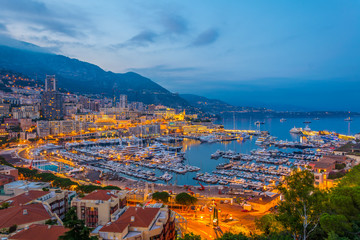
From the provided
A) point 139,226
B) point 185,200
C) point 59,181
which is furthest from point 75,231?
point 59,181

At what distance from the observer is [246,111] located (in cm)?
14238

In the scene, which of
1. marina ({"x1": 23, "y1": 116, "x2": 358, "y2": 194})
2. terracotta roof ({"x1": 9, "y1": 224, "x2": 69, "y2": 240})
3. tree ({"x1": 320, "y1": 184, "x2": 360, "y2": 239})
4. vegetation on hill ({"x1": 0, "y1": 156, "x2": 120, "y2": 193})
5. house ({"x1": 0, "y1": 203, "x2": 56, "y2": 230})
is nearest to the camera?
tree ({"x1": 320, "y1": 184, "x2": 360, "y2": 239})

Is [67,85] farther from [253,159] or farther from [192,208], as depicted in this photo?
[192,208]

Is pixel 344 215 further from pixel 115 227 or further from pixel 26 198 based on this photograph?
pixel 26 198

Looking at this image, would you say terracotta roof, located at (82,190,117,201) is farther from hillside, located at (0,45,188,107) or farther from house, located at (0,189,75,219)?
hillside, located at (0,45,188,107)

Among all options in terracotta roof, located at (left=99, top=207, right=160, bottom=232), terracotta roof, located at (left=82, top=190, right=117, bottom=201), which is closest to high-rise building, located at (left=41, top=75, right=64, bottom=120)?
terracotta roof, located at (left=82, top=190, right=117, bottom=201)

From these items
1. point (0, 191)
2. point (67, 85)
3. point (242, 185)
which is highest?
point (67, 85)

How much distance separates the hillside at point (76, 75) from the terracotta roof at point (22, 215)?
Answer: 307 ft

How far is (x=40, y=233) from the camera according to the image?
5895 mm

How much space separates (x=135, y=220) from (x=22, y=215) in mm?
3286

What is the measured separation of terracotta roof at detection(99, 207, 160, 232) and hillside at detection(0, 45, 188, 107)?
3741 inches

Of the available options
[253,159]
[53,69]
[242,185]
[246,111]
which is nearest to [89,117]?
[253,159]

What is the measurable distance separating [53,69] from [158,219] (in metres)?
122

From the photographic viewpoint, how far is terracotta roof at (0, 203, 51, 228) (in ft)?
22.4
